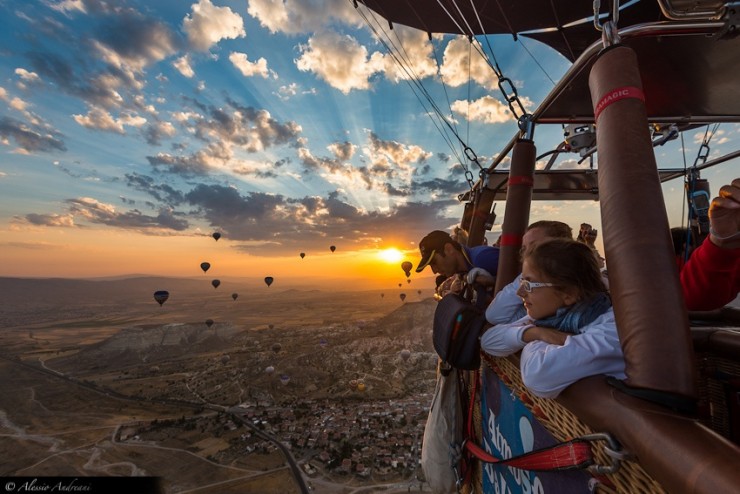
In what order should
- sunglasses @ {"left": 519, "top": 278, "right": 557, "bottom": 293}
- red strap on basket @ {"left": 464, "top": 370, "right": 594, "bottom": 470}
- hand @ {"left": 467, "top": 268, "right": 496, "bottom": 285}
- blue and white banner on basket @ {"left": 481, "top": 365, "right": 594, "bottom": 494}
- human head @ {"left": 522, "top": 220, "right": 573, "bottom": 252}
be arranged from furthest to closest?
1. hand @ {"left": 467, "top": 268, "right": 496, "bottom": 285}
2. human head @ {"left": 522, "top": 220, "right": 573, "bottom": 252}
3. sunglasses @ {"left": 519, "top": 278, "right": 557, "bottom": 293}
4. blue and white banner on basket @ {"left": 481, "top": 365, "right": 594, "bottom": 494}
5. red strap on basket @ {"left": 464, "top": 370, "right": 594, "bottom": 470}

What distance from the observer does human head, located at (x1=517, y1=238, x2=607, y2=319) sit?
1.48m

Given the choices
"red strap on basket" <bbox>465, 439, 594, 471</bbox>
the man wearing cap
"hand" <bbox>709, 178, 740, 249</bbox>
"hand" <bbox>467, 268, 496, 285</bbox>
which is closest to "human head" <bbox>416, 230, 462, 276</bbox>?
the man wearing cap

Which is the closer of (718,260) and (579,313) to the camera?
(579,313)

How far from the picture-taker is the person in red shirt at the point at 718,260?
1481mm

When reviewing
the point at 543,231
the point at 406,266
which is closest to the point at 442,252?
the point at 543,231

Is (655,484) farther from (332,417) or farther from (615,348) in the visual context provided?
(332,417)

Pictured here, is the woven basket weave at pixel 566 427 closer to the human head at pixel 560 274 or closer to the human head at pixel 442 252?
the human head at pixel 560 274

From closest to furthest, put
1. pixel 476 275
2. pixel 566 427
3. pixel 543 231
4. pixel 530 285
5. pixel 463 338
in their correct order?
pixel 566 427
pixel 530 285
pixel 463 338
pixel 543 231
pixel 476 275

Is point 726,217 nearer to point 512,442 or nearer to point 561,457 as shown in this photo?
point 561,457

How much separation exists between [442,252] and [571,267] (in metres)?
1.62

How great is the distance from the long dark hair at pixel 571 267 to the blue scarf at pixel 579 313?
0.03m

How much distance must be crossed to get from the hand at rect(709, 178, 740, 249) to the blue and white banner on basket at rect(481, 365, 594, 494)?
51.3 inches

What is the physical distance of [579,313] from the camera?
1.47m

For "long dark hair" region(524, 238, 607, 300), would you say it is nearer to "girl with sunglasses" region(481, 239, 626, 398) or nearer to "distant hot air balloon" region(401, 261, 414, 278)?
"girl with sunglasses" region(481, 239, 626, 398)
